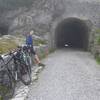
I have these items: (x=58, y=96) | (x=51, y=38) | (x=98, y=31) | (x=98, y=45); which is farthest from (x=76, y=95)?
(x=51, y=38)

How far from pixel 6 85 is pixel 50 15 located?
24.3 meters

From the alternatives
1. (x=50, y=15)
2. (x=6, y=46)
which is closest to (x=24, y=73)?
(x=6, y=46)

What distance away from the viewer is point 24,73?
39.8 ft

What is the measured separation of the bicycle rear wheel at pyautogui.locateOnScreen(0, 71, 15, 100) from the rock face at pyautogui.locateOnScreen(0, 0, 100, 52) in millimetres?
22332

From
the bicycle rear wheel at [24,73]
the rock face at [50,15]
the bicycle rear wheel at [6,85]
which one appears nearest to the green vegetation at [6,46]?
the bicycle rear wheel at [24,73]

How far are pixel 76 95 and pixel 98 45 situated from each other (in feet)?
51.0

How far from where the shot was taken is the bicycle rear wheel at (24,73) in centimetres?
1190

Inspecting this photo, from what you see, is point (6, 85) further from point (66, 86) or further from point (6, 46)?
point (6, 46)

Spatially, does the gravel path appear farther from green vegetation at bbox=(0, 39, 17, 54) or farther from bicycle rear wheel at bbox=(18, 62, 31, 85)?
green vegetation at bbox=(0, 39, 17, 54)

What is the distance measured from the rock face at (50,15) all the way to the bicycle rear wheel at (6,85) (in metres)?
22.3

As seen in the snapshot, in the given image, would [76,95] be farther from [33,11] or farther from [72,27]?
[72,27]

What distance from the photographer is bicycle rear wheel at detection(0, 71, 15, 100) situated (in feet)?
32.4

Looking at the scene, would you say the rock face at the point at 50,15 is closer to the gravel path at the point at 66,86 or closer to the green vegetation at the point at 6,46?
the green vegetation at the point at 6,46

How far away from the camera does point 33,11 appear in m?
33.9
